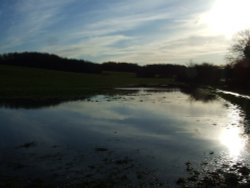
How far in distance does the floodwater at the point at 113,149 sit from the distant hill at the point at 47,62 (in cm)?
12047

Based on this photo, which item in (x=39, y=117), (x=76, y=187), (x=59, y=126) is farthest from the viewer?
(x=39, y=117)

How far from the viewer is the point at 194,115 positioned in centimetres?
3303

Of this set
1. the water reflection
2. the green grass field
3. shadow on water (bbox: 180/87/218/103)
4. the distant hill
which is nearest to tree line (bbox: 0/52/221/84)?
the distant hill

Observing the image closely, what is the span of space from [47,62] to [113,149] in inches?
5390

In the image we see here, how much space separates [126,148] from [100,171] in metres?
4.53

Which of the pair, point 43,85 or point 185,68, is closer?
point 43,85

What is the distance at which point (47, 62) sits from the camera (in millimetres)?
149875

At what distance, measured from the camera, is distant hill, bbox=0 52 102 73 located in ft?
479

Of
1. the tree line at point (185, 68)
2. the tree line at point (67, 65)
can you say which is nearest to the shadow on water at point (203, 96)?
the tree line at point (185, 68)

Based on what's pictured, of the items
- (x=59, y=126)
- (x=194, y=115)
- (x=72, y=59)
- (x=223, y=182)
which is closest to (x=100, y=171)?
(x=223, y=182)

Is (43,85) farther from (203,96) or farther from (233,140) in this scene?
(233,140)

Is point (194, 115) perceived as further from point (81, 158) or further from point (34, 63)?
point (34, 63)

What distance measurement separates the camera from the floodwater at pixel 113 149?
12.5m

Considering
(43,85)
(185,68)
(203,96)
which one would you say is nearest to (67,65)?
(185,68)
